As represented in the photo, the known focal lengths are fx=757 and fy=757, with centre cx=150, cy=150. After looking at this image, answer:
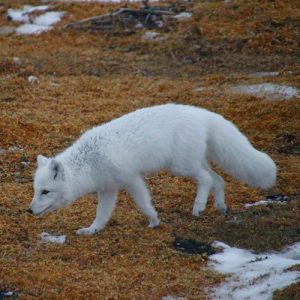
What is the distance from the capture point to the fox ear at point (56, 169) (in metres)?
8.58

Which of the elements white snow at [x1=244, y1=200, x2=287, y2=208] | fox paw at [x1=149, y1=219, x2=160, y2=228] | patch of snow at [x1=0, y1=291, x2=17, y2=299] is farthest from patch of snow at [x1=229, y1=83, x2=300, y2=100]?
patch of snow at [x1=0, y1=291, x2=17, y2=299]

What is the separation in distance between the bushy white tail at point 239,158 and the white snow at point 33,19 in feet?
46.0

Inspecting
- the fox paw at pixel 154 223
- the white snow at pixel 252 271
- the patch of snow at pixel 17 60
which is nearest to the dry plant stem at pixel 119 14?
the patch of snow at pixel 17 60

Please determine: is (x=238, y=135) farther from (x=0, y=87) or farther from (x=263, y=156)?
(x=0, y=87)

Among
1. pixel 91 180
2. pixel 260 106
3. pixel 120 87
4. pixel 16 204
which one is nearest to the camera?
pixel 91 180

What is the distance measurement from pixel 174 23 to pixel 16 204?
A: 1225 centimetres

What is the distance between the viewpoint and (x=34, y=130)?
1391 centimetres

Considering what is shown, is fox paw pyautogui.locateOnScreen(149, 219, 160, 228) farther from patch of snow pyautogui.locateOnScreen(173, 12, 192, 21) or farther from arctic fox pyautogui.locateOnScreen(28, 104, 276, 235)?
patch of snow pyautogui.locateOnScreen(173, 12, 192, 21)

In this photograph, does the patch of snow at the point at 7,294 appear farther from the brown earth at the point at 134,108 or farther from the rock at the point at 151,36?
the rock at the point at 151,36

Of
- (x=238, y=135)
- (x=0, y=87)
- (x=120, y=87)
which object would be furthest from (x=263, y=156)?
(x=0, y=87)

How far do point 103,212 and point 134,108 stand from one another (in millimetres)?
6455

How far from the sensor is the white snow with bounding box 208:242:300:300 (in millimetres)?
7328

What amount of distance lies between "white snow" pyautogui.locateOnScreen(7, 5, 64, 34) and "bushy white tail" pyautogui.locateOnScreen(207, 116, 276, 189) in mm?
14023

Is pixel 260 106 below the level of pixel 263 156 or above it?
below
